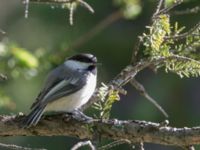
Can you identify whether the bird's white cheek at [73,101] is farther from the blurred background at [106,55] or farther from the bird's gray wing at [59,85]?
the blurred background at [106,55]

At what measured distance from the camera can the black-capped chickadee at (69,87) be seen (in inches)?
157

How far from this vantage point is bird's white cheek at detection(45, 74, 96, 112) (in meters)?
4.00

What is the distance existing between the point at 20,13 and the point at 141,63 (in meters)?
8.45

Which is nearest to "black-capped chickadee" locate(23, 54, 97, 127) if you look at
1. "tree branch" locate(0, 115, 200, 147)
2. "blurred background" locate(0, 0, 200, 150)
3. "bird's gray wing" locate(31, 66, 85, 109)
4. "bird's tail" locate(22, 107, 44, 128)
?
"bird's gray wing" locate(31, 66, 85, 109)

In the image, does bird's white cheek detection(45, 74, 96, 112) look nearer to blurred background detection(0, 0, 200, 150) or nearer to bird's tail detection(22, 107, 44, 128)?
bird's tail detection(22, 107, 44, 128)

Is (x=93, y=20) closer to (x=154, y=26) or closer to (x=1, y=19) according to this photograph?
(x=1, y=19)

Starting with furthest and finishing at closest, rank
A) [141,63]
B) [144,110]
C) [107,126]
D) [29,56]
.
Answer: [144,110], [29,56], [141,63], [107,126]

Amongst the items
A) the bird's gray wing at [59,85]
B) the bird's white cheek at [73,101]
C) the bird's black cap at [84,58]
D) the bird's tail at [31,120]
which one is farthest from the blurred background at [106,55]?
the bird's tail at [31,120]

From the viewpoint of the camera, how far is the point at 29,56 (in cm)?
459

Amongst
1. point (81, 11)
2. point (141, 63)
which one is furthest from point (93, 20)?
point (141, 63)

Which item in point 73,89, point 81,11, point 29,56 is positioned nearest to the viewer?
point 73,89

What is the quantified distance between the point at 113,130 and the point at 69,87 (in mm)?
1092

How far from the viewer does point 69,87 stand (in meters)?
4.18

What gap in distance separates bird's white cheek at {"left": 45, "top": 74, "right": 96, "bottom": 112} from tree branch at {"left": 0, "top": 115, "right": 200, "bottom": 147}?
47cm
